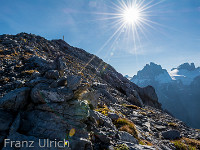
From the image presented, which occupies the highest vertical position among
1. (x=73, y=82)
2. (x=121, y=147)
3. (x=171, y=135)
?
(x=73, y=82)

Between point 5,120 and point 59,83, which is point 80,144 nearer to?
point 5,120

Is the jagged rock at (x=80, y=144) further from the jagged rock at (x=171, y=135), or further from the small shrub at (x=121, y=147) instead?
the jagged rock at (x=171, y=135)

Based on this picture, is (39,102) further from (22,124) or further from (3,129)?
(3,129)

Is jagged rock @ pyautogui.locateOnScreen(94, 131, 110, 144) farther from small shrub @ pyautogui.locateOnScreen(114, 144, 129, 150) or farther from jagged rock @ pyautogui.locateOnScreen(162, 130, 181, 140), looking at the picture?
jagged rock @ pyautogui.locateOnScreen(162, 130, 181, 140)

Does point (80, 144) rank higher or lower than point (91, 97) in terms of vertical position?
lower

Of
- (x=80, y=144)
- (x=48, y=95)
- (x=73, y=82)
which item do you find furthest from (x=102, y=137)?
(x=48, y=95)

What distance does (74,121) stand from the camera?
25.6 ft

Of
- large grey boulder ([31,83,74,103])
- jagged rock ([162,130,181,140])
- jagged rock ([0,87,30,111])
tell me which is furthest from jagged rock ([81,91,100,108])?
jagged rock ([162,130,181,140])

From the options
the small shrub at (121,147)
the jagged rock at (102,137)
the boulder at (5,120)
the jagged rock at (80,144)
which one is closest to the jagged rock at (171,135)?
the small shrub at (121,147)

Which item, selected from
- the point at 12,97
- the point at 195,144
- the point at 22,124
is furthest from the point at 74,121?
the point at 195,144

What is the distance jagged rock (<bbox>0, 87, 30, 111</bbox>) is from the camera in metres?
7.68

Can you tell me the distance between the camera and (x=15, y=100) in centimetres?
793

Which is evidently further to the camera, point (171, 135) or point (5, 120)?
point (171, 135)

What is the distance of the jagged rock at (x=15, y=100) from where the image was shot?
25.2 ft
